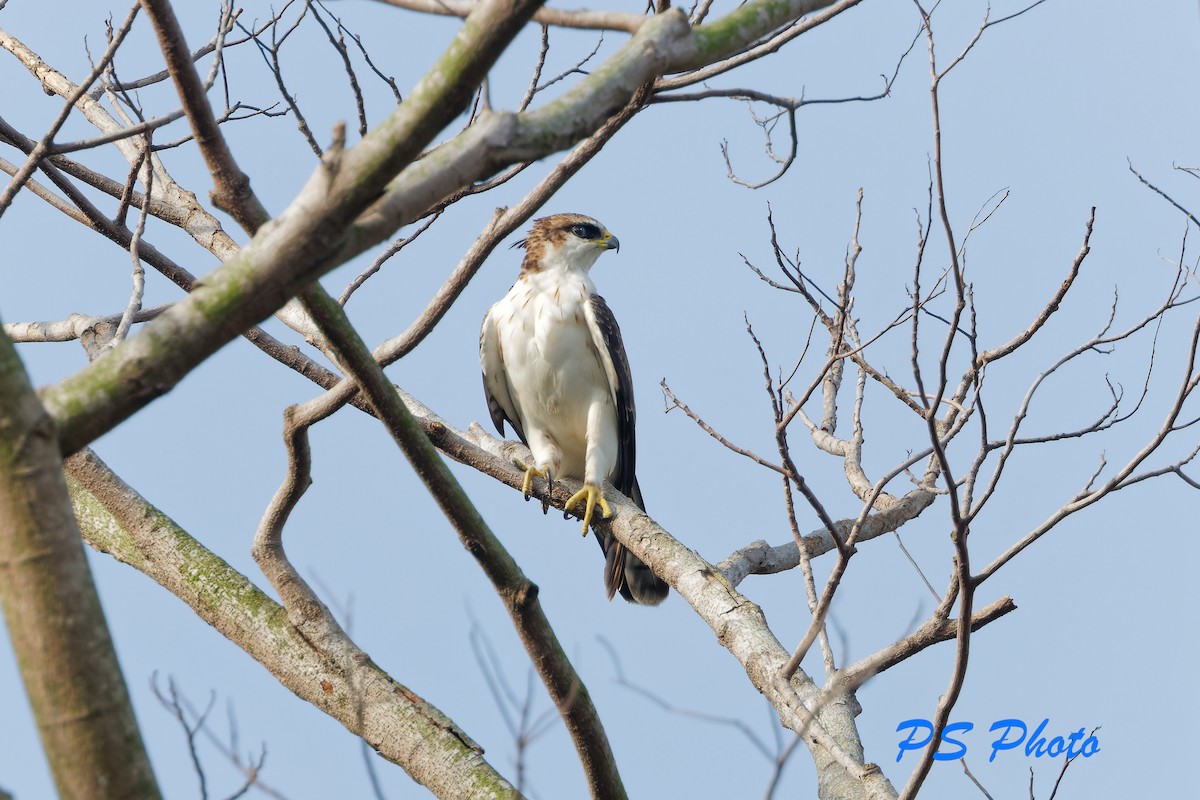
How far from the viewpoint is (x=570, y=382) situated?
20.3 ft

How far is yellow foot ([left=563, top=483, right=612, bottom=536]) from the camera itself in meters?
5.52

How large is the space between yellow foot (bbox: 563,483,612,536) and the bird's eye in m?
1.67

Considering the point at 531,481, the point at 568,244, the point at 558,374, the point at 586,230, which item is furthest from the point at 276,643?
the point at 586,230

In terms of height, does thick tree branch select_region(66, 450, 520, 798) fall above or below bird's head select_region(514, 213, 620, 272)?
below

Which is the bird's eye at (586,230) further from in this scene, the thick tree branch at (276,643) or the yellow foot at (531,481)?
the thick tree branch at (276,643)

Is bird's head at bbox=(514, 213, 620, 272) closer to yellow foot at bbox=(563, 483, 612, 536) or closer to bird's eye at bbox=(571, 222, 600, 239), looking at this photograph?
bird's eye at bbox=(571, 222, 600, 239)

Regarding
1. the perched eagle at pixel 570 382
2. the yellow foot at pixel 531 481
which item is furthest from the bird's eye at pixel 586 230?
the yellow foot at pixel 531 481

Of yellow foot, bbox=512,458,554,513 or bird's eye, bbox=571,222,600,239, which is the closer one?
yellow foot, bbox=512,458,554,513

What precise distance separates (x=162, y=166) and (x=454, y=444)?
194 cm

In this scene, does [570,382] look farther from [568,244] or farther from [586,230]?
[586,230]

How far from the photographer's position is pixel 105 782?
66.4 inches

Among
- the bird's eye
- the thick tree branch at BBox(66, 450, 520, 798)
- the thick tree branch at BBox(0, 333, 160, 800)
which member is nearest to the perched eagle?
the bird's eye

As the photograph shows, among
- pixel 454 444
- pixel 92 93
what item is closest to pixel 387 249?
pixel 454 444

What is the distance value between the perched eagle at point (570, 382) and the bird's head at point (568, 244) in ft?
0.32
